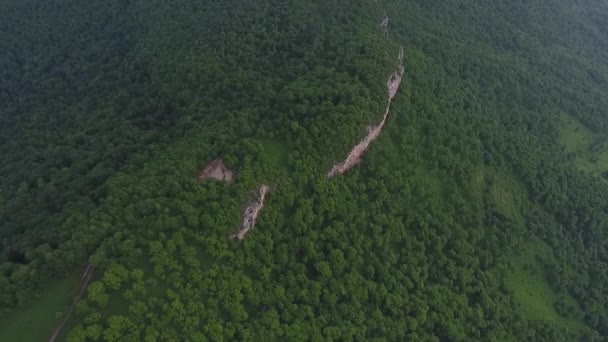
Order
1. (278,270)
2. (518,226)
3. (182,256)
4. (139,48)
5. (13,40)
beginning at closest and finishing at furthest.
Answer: (182,256) < (278,270) < (518,226) < (139,48) < (13,40)

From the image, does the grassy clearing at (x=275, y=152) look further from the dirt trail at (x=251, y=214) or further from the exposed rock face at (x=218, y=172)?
the exposed rock face at (x=218, y=172)

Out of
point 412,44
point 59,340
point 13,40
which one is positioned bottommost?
point 13,40

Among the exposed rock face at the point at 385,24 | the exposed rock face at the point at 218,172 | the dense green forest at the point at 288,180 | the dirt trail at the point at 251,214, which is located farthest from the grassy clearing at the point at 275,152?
the exposed rock face at the point at 385,24

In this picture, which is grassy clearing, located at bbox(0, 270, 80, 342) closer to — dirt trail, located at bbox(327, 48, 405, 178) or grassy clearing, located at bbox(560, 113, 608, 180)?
dirt trail, located at bbox(327, 48, 405, 178)

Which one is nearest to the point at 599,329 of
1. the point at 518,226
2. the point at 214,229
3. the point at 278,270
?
the point at 518,226

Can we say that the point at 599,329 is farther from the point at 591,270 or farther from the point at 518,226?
the point at 518,226

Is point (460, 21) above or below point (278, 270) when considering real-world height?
above

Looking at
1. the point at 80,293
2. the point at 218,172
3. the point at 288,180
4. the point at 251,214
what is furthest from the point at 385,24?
the point at 80,293

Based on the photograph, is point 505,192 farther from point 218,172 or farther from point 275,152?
point 218,172
